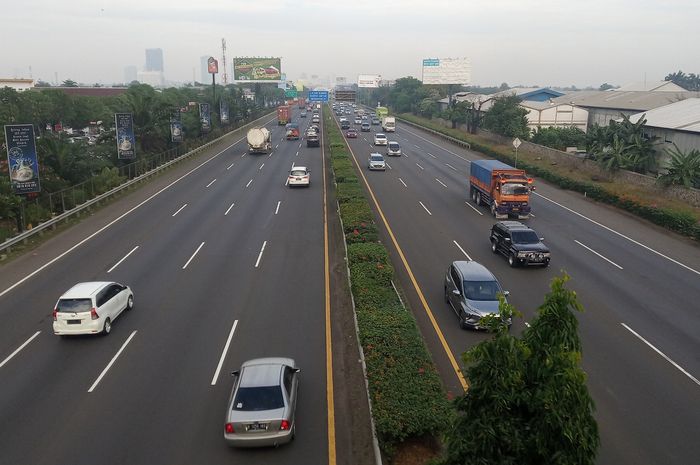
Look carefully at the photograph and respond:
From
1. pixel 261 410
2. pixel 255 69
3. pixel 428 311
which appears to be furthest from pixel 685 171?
pixel 255 69

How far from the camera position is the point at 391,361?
14.3 meters

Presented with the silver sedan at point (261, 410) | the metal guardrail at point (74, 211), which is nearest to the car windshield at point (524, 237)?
the silver sedan at point (261, 410)

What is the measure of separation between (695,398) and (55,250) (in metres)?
27.7

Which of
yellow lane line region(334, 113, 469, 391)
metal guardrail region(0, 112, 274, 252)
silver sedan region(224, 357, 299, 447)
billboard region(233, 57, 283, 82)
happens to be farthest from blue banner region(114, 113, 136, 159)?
billboard region(233, 57, 283, 82)

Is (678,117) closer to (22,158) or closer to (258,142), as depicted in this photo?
(258,142)

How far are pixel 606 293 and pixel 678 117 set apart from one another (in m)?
31.4

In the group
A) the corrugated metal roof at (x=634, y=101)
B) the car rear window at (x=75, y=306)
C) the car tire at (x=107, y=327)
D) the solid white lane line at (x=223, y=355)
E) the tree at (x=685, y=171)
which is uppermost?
the corrugated metal roof at (x=634, y=101)

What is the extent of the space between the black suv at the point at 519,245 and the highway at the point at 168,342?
847cm

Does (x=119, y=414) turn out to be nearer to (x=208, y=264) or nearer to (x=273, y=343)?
(x=273, y=343)

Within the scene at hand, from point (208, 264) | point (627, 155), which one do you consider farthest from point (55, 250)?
point (627, 155)

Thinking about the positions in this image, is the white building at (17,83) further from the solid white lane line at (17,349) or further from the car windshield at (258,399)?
the car windshield at (258,399)

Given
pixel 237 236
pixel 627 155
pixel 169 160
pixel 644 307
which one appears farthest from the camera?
pixel 169 160

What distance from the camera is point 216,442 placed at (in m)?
12.7

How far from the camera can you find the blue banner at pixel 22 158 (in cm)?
2986
